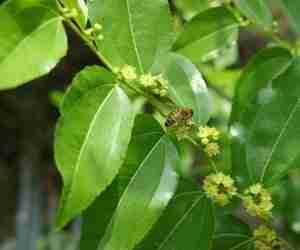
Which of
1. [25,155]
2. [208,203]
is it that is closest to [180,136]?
[208,203]

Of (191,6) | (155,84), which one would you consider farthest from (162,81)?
(191,6)

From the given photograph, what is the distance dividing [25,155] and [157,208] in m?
3.45

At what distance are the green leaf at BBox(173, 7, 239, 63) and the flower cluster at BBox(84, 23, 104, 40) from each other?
0.77 feet

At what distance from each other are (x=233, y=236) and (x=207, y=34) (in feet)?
1.01

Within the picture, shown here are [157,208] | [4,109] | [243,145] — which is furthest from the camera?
[4,109]

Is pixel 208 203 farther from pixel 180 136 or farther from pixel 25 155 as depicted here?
pixel 25 155

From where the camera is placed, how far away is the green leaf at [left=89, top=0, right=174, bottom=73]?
797mm

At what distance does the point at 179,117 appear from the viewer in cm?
79

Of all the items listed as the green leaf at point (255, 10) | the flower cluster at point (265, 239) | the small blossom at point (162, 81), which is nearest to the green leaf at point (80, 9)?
the small blossom at point (162, 81)

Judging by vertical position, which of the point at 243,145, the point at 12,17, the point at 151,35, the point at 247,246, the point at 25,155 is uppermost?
the point at 12,17

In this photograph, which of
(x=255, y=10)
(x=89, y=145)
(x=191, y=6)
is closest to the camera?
(x=89, y=145)

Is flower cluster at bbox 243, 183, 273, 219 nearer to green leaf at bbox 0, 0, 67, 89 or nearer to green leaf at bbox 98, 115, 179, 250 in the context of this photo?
green leaf at bbox 98, 115, 179, 250

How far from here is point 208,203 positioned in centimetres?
82

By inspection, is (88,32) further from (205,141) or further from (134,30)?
(205,141)
